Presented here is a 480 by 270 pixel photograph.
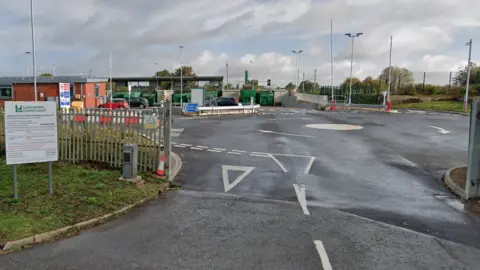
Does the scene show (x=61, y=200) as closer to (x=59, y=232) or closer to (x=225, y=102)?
(x=59, y=232)

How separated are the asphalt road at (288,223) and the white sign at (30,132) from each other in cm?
217

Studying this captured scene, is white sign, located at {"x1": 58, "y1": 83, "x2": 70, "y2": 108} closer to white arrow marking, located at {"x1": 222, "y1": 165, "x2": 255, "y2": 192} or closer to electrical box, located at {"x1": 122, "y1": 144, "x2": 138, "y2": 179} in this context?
white arrow marking, located at {"x1": 222, "y1": 165, "x2": 255, "y2": 192}

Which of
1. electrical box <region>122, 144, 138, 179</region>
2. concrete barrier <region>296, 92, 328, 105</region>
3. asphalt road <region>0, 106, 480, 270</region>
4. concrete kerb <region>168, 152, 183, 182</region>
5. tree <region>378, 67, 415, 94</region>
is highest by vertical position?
tree <region>378, 67, 415, 94</region>

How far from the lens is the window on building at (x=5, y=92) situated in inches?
1635

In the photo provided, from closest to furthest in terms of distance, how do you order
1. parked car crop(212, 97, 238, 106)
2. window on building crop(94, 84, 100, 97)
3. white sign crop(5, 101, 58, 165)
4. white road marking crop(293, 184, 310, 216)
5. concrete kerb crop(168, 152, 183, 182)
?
white sign crop(5, 101, 58, 165), white road marking crop(293, 184, 310, 216), concrete kerb crop(168, 152, 183, 182), parked car crop(212, 97, 238, 106), window on building crop(94, 84, 100, 97)

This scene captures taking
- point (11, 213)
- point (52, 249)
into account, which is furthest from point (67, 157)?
point (52, 249)

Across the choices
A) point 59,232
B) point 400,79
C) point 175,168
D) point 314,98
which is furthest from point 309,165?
point 400,79

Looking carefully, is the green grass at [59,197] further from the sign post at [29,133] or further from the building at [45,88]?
the building at [45,88]

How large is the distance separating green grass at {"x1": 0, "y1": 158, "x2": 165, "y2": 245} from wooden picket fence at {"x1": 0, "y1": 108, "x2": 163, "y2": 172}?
428 mm

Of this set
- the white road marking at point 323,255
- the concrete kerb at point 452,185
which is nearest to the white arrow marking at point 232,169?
the white road marking at point 323,255

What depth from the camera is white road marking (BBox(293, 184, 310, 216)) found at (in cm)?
796

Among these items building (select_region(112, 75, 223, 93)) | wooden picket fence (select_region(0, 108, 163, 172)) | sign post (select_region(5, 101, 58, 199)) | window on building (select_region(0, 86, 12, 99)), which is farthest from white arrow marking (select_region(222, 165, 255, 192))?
building (select_region(112, 75, 223, 93))

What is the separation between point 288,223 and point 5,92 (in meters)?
43.5

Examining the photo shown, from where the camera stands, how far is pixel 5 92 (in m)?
41.9
